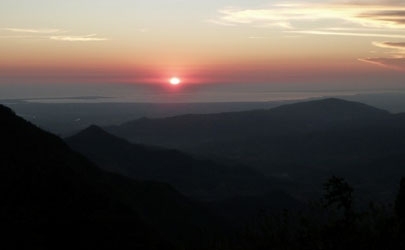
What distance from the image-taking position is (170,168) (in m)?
121

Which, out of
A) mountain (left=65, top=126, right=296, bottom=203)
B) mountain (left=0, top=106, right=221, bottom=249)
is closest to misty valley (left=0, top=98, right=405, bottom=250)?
mountain (left=0, top=106, right=221, bottom=249)

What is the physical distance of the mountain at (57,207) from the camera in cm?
3434

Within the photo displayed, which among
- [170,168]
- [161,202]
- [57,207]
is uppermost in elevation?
[57,207]

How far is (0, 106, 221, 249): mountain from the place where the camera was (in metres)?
34.3

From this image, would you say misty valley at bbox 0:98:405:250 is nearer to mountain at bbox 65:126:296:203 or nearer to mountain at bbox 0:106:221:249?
mountain at bbox 0:106:221:249

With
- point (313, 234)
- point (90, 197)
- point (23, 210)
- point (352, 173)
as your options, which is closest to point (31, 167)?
point (90, 197)

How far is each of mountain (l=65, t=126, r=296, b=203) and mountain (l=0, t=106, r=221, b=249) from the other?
4633 cm

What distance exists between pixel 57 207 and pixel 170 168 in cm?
8316

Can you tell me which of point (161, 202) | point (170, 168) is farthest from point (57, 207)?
point (170, 168)

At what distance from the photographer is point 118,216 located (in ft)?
135

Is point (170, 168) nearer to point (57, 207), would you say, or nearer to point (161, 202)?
point (161, 202)

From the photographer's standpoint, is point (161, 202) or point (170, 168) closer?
point (161, 202)

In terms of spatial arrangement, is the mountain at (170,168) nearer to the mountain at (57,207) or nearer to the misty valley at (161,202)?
the misty valley at (161,202)

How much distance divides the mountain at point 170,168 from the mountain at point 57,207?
1824 inches
